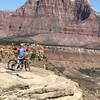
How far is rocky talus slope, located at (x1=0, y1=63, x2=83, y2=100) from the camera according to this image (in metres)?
24.3

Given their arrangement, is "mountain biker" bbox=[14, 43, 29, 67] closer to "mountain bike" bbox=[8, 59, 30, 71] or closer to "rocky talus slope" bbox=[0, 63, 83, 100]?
"mountain bike" bbox=[8, 59, 30, 71]

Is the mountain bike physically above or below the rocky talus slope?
above

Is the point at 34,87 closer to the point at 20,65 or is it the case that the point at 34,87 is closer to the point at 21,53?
the point at 21,53

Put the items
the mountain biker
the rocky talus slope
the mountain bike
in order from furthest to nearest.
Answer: the mountain bike < the mountain biker < the rocky talus slope

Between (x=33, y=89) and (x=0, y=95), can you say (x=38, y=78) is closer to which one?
(x=33, y=89)

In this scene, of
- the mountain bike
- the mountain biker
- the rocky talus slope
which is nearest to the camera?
the rocky talus slope

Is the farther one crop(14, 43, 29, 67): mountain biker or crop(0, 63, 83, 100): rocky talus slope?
crop(14, 43, 29, 67): mountain biker

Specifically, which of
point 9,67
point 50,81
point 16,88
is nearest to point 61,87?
point 50,81

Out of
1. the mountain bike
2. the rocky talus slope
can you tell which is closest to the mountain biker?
the mountain bike

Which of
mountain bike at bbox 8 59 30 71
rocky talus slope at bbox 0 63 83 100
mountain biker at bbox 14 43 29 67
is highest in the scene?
mountain biker at bbox 14 43 29 67

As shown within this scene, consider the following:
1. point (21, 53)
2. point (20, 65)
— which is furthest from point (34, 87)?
point (20, 65)

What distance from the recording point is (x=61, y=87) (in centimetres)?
2606

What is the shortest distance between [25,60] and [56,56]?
516 ft

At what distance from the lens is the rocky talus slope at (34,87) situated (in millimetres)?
24259
